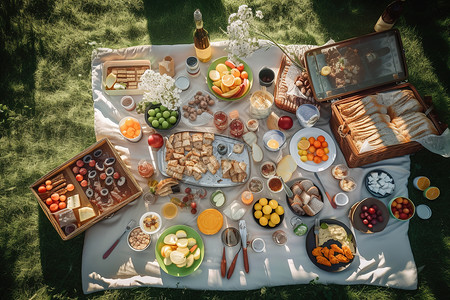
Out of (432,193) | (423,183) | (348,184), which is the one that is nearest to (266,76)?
(348,184)

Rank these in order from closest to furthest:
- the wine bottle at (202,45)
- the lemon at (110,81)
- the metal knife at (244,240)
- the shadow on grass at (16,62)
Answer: the metal knife at (244,240) → the wine bottle at (202,45) → the lemon at (110,81) → the shadow on grass at (16,62)

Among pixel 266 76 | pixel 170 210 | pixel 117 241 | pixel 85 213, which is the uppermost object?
pixel 266 76

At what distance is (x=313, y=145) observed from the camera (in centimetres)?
438

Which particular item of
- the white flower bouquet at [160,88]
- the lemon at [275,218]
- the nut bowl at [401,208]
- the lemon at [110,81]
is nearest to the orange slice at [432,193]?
the nut bowl at [401,208]

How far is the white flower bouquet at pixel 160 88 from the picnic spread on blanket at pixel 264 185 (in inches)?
0.7

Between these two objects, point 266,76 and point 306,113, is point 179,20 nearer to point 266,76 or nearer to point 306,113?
point 266,76

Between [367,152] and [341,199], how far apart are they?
0.81 m

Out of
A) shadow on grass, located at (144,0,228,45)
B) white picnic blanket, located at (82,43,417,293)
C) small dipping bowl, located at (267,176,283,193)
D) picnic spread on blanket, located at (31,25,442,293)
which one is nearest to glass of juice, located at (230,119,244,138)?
picnic spread on blanket, located at (31,25,442,293)

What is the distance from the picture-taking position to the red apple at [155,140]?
14.3ft

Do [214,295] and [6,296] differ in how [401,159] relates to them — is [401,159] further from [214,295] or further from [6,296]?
[6,296]

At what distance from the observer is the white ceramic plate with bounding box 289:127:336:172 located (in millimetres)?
4293

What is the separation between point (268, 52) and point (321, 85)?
4.23ft

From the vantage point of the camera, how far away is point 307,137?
14.7 feet

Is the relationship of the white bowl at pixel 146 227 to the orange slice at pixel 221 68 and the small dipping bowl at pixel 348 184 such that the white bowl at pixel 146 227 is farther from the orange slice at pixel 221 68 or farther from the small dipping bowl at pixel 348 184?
the small dipping bowl at pixel 348 184
